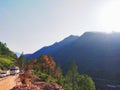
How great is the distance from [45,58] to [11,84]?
57362mm

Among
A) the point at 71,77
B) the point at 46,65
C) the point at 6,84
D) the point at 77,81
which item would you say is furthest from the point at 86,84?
the point at 6,84

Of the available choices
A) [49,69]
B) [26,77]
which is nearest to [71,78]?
[49,69]

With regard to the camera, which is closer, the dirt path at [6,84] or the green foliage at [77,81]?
the dirt path at [6,84]

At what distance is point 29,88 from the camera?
1634 inches

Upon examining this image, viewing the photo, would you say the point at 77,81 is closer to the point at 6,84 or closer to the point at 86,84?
the point at 86,84

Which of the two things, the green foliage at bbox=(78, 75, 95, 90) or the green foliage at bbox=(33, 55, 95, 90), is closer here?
the green foliage at bbox=(78, 75, 95, 90)

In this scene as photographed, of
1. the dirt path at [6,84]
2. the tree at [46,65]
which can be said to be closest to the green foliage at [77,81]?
the tree at [46,65]

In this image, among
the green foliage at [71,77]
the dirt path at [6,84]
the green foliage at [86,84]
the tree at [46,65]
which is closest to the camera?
A: the dirt path at [6,84]

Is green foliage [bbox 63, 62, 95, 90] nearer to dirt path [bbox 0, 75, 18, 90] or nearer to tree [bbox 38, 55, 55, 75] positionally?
tree [bbox 38, 55, 55, 75]

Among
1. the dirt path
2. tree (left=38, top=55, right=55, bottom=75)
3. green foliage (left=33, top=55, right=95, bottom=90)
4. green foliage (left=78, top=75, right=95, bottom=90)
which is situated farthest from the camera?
tree (left=38, top=55, right=55, bottom=75)

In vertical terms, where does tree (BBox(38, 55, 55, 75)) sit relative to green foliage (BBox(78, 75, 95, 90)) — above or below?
above

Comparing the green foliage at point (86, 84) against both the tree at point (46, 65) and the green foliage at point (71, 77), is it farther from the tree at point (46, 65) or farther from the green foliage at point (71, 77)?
the tree at point (46, 65)

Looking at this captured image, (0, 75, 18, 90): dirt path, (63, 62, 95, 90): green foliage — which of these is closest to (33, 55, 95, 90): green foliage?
(63, 62, 95, 90): green foliage

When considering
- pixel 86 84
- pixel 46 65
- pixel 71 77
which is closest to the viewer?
pixel 86 84
